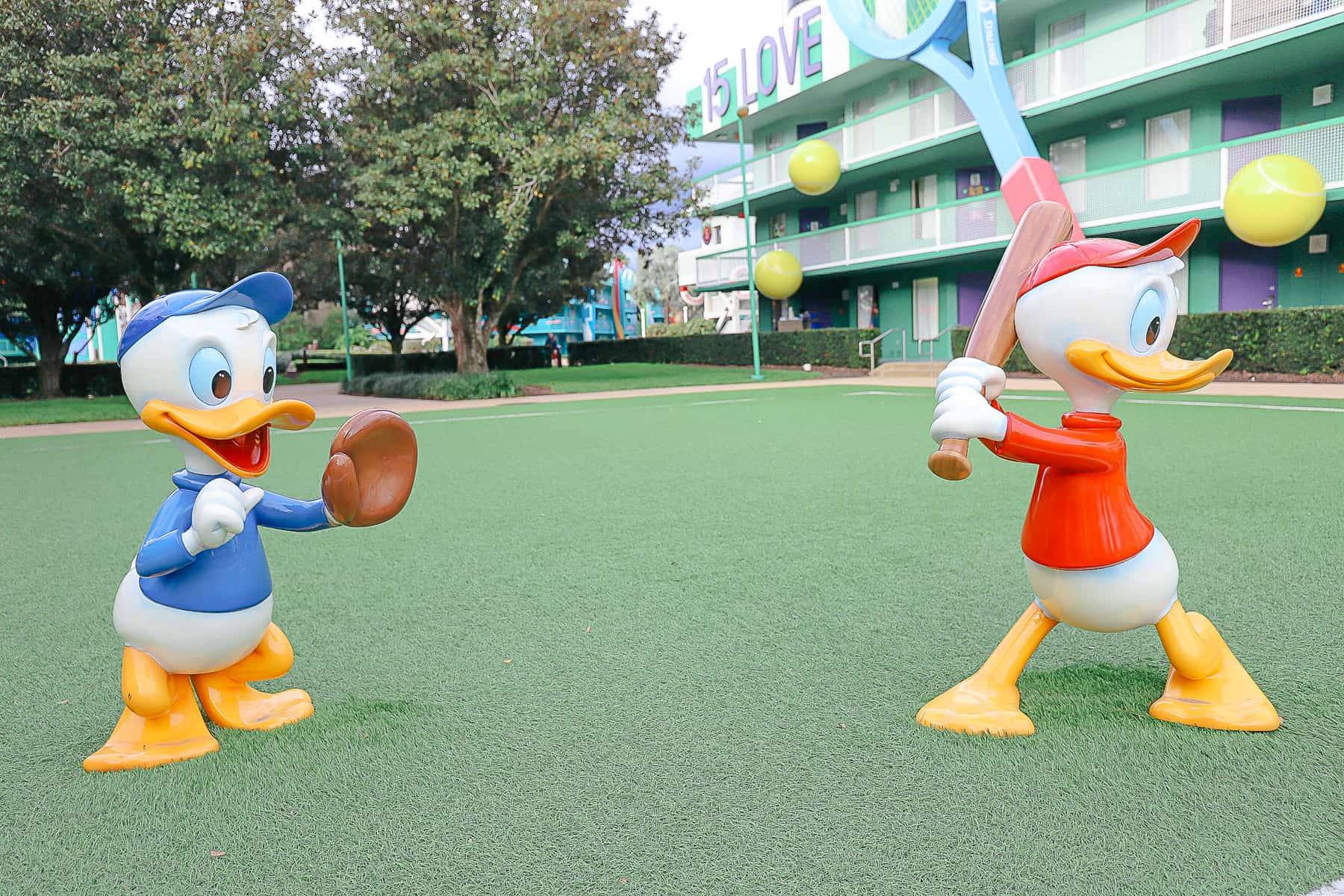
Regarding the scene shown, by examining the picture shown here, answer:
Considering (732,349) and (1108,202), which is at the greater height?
(1108,202)

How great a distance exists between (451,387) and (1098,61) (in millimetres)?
16584

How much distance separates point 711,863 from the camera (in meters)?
2.12

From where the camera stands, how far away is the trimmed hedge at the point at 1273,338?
1712cm

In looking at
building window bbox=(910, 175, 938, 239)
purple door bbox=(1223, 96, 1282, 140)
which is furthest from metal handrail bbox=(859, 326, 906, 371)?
purple door bbox=(1223, 96, 1282, 140)

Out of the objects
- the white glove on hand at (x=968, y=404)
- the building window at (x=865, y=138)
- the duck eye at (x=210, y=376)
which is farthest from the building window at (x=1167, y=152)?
the duck eye at (x=210, y=376)

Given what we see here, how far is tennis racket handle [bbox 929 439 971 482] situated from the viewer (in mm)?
2332

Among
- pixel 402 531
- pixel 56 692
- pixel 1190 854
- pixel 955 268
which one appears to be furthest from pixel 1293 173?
pixel 56 692

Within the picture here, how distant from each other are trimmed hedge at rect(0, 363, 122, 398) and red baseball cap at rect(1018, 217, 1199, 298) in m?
29.7

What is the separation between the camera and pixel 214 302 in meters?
2.75

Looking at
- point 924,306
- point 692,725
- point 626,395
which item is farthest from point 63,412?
point 924,306

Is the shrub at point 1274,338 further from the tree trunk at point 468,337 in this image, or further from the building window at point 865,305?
the tree trunk at point 468,337

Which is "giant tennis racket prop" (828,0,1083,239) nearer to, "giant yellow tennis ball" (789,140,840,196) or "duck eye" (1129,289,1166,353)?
"giant yellow tennis ball" (789,140,840,196)

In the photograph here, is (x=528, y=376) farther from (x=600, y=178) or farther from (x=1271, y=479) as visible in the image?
(x=1271, y=479)

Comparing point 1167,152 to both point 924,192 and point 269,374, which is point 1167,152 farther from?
point 269,374
